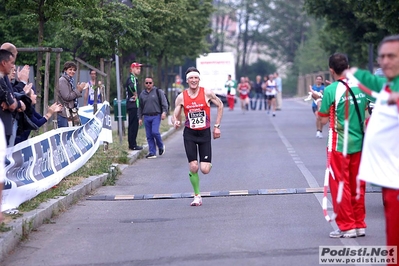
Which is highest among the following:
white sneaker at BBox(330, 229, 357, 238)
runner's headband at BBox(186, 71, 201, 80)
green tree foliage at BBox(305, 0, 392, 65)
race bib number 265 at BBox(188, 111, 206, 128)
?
green tree foliage at BBox(305, 0, 392, 65)

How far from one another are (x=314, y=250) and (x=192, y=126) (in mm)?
4107

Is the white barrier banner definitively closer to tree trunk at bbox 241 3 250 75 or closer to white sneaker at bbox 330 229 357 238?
white sneaker at bbox 330 229 357 238

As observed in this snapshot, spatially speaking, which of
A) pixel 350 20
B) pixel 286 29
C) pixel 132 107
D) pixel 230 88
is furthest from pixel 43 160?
pixel 286 29

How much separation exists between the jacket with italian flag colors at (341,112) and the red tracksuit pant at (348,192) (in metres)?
0.10

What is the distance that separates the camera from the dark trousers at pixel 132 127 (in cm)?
1992

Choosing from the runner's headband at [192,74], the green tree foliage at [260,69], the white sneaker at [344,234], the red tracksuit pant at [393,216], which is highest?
the runner's headband at [192,74]

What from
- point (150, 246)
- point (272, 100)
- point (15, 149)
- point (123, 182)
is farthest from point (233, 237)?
point (272, 100)

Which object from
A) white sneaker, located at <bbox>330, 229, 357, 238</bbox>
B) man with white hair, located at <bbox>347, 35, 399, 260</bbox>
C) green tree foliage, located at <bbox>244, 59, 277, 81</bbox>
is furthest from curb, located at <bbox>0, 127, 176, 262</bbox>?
green tree foliage, located at <bbox>244, 59, 277, 81</bbox>

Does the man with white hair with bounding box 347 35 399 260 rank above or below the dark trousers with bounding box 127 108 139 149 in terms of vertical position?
above

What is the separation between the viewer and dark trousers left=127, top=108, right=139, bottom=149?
784 inches

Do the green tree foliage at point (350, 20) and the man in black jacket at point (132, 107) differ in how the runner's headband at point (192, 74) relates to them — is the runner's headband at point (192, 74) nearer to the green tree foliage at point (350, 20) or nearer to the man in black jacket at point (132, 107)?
the man in black jacket at point (132, 107)

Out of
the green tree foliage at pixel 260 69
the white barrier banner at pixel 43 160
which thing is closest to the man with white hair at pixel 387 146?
the white barrier banner at pixel 43 160

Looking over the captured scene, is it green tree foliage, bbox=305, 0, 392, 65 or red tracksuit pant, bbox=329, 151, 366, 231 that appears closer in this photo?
red tracksuit pant, bbox=329, 151, 366, 231

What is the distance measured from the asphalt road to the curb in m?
0.10
